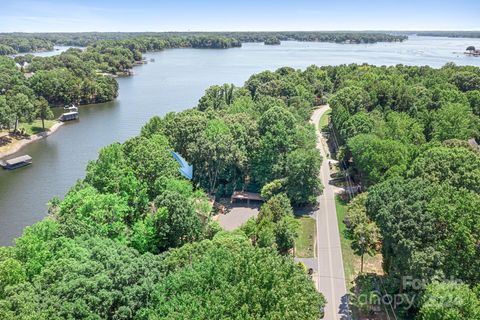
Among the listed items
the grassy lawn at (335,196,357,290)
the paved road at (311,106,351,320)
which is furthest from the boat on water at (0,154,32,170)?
the grassy lawn at (335,196,357,290)

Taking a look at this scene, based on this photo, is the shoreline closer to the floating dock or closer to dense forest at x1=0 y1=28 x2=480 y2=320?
the floating dock

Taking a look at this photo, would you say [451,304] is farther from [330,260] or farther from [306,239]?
[306,239]

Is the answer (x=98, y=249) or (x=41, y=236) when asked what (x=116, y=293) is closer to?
(x=98, y=249)

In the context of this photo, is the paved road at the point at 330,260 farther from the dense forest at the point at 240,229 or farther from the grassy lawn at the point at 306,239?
the dense forest at the point at 240,229

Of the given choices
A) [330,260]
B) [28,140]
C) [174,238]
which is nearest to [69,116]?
[28,140]

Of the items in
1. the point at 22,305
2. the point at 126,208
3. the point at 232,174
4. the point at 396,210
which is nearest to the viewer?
the point at 22,305

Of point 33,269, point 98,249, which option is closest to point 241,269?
point 98,249
